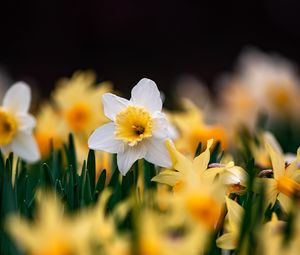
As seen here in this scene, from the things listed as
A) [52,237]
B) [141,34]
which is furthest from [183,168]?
[141,34]

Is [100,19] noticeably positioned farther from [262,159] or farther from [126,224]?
[126,224]

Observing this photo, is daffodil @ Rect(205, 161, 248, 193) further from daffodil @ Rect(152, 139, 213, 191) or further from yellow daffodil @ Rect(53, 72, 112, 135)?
yellow daffodil @ Rect(53, 72, 112, 135)

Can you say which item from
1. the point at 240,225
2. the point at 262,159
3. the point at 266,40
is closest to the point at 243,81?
the point at 262,159

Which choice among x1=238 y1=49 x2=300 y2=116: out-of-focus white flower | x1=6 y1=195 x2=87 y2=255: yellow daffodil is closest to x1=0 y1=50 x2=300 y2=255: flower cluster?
x1=6 y1=195 x2=87 y2=255: yellow daffodil

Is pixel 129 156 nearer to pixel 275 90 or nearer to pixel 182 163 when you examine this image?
pixel 182 163

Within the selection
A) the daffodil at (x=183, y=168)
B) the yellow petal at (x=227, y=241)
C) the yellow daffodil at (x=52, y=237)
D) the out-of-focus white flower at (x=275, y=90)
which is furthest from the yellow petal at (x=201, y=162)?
the out-of-focus white flower at (x=275, y=90)

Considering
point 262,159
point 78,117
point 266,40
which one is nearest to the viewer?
point 262,159
